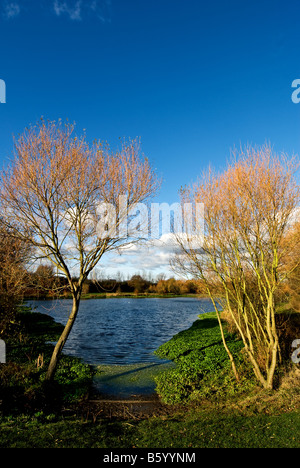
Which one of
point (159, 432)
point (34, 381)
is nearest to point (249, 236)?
point (159, 432)

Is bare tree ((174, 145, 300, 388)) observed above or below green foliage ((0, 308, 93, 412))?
above

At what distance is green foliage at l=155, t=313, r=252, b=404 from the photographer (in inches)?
458

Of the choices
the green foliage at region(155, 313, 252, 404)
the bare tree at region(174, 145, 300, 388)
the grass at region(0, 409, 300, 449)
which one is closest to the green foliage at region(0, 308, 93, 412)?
the grass at region(0, 409, 300, 449)

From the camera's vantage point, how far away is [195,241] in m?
11.7

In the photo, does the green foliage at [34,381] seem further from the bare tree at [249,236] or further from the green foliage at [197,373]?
the bare tree at [249,236]

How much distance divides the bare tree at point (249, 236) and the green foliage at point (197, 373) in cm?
192

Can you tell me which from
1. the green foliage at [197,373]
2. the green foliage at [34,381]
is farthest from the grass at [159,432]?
the green foliage at [197,373]

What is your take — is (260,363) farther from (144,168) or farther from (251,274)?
(144,168)

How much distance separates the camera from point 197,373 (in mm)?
13789

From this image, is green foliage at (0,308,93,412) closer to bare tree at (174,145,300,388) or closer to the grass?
the grass

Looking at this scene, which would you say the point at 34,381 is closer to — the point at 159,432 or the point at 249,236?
the point at 159,432

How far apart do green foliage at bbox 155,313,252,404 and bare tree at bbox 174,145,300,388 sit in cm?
192
